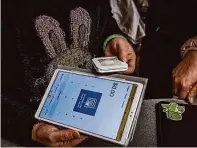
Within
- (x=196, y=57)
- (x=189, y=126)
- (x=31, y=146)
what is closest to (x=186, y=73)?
(x=196, y=57)

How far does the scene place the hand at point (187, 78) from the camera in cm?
64

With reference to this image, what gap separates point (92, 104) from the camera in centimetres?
63

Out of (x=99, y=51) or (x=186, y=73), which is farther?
(x=99, y=51)

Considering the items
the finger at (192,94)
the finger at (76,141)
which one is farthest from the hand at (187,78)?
the finger at (76,141)

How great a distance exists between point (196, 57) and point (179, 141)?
238mm

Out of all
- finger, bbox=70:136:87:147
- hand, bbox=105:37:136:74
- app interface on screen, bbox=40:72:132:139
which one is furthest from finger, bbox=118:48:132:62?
finger, bbox=70:136:87:147

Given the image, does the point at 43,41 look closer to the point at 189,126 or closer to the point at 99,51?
the point at 99,51

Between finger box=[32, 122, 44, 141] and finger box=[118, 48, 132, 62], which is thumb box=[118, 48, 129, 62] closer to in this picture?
finger box=[118, 48, 132, 62]

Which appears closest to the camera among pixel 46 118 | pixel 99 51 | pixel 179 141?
pixel 179 141

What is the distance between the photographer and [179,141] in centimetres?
55

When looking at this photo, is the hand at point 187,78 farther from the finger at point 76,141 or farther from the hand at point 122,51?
the finger at point 76,141

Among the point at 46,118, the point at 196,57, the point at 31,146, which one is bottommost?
the point at 31,146

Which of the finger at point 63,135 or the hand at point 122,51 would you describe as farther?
the hand at point 122,51

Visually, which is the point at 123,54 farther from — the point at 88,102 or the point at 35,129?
the point at 35,129
